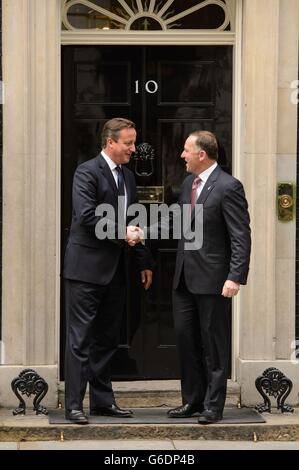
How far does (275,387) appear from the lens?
902cm

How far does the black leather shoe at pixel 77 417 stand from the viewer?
830 cm

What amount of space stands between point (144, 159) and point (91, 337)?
1789 millimetres

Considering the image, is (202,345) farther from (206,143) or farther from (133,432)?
(206,143)

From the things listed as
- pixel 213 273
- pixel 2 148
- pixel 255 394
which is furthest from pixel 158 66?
pixel 255 394

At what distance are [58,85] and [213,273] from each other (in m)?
2.08

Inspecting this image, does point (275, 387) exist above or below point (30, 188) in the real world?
below

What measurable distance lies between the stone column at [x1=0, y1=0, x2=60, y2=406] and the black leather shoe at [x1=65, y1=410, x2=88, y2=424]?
0.73 meters

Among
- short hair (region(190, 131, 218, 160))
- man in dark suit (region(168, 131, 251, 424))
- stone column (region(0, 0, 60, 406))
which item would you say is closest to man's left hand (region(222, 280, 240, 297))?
man in dark suit (region(168, 131, 251, 424))

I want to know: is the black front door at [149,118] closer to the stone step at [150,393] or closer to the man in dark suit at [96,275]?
the stone step at [150,393]

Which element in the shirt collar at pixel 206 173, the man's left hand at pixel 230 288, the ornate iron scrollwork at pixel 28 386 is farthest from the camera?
the ornate iron scrollwork at pixel 28 386

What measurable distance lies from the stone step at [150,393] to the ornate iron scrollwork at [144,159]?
1.74 metres

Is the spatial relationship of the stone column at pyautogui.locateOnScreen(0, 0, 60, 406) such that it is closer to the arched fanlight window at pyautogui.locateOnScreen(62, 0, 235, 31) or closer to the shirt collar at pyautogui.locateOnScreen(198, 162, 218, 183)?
the arched fanlight window at pyautogui.locateOnScreen(62, 0, 235, 31)

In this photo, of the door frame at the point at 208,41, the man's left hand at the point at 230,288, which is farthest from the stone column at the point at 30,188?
the man's left hand at the point at 230,288

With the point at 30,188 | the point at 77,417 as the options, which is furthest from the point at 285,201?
the point at 77,417
